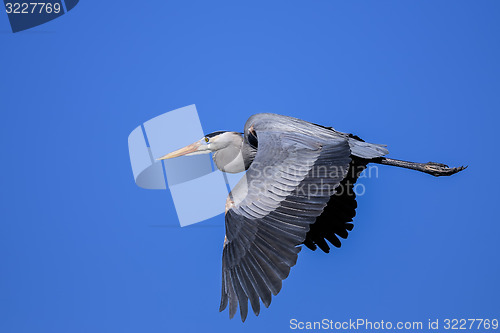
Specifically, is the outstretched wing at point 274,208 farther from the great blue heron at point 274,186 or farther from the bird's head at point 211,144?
the bird's head at point 211,144

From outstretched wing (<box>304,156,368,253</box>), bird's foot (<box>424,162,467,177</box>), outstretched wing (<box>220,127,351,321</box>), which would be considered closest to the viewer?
outstretched wing (<box>220,127,351,321</box>)

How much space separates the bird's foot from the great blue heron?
0.01 meters

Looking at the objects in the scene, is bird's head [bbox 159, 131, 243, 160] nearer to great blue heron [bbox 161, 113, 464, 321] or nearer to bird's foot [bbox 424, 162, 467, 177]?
great blue heron [bbox 161, 113, 464, 321]

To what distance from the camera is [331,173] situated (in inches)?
233

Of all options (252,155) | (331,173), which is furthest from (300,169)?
(252,155)

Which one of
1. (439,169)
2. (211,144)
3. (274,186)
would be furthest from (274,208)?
(439,169)

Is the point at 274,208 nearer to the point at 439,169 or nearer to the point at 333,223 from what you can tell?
the point at 333,223

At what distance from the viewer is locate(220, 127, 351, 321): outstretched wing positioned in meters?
5.34

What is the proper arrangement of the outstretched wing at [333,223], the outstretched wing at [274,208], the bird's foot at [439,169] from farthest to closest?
the outstretched wing at [333,223]
the bird's foot at [439,169]
the outstretched wing at [274,208]

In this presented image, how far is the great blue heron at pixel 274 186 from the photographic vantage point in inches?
211

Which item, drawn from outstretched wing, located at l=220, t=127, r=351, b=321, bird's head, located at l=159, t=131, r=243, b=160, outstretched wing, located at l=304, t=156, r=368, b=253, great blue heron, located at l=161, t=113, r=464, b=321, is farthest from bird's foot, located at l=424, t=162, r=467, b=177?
bird's head, located at l=159, t=131, r=243, b=160

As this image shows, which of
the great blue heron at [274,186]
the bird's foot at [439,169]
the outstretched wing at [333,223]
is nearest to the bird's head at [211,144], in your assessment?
the great blue heron at [274,186]

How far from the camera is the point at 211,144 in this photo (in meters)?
7.17

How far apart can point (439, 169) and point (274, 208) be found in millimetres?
2260
